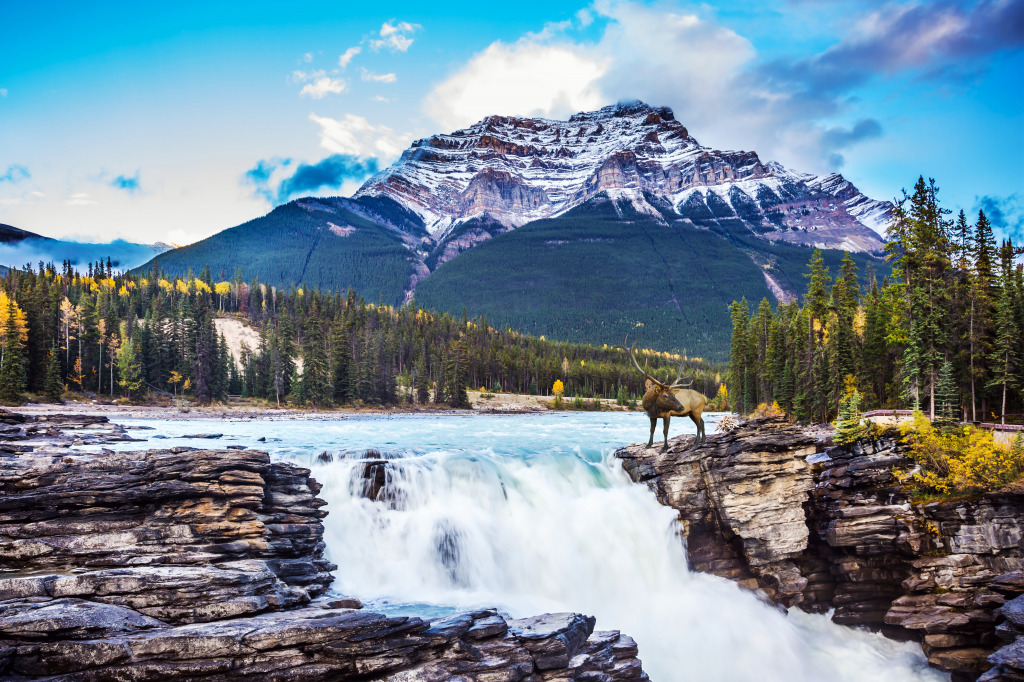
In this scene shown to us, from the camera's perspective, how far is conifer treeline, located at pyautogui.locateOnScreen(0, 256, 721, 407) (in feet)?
273

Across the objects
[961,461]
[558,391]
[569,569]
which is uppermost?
[961,461]

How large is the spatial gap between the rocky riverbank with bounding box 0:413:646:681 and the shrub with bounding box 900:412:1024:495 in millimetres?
15199

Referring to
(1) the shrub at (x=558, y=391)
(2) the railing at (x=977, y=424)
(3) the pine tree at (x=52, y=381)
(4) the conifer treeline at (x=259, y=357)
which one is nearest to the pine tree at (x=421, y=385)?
(4) the conifer treeline at (x=259, y=357)

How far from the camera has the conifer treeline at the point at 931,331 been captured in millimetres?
34250

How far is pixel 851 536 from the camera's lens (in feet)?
69.8

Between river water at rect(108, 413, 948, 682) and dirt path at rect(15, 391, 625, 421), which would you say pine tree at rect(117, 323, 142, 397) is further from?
river water at rect(108, 413, 948, 682)

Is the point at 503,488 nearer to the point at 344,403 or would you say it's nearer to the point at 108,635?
the point at 108,635

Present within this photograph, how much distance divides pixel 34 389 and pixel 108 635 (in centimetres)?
8766

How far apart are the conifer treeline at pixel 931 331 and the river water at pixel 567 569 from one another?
18028 millimetres

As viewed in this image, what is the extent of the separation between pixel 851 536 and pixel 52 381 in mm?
91448

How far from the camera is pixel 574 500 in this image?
24188mm

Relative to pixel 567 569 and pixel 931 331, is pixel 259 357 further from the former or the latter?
pixel 931 331

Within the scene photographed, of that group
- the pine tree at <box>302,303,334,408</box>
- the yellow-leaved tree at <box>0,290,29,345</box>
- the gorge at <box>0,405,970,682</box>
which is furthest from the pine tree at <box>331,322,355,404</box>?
the gorge at <box>0,405,970,682</box>

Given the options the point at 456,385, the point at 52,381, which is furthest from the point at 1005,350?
the point at 52,381
